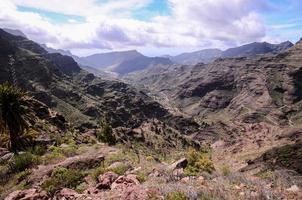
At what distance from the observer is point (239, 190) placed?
51.8 feet

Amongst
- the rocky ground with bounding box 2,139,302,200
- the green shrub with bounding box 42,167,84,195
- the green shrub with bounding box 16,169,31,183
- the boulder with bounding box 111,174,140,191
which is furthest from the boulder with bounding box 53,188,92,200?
the green shrub with bounding box 16,169,31,183

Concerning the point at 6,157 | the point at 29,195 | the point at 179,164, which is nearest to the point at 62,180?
the point at 29,195

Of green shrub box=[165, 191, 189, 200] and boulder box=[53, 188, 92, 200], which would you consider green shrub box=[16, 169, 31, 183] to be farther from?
green shrub box=[165, 191, 189, 200]

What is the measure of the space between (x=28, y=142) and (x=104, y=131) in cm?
5318

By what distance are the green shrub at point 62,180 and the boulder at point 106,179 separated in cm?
152

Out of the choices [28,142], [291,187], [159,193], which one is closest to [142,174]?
[159,193]

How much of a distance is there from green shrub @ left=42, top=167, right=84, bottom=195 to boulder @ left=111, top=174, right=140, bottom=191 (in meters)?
3.24

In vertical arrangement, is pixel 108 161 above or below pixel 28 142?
above

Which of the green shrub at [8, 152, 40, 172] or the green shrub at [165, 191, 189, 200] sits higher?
the green shrub at [165, 191, 189, 200]

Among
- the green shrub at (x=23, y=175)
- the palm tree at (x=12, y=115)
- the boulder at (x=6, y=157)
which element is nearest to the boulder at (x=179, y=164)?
the green shrub at (x=23, y=175)

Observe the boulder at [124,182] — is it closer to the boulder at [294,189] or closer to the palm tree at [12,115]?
the boulder at [294,189]

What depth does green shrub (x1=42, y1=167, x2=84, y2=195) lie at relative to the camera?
65.1ft

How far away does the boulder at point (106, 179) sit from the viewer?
19312mm

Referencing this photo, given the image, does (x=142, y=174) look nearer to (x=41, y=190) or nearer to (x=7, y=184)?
(x=41, y=190)
